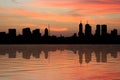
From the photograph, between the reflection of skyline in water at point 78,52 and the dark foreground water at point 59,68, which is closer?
the dark foreground water at point 59,68

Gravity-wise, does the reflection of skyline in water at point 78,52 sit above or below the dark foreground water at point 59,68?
above

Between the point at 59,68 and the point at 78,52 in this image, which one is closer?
the point at 59,68

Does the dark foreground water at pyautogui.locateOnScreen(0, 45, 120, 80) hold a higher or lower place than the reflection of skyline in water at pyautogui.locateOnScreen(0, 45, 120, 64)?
lower

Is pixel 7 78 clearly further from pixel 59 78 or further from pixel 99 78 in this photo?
pixel 99 78

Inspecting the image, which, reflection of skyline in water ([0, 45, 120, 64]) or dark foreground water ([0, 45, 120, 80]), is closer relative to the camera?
dark foreground water ([0, 45, 120, 80])

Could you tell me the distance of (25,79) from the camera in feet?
56.2

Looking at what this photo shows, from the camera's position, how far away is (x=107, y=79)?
16844 millimetres

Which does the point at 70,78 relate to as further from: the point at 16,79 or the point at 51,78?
the point at 16,79

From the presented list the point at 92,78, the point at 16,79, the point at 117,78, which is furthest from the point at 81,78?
the point at 16,79

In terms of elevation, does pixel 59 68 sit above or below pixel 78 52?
below

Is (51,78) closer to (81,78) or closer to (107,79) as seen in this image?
(81,78)

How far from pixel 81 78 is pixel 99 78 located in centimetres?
87

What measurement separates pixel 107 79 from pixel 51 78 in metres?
2.72

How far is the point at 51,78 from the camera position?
57.5 feet
